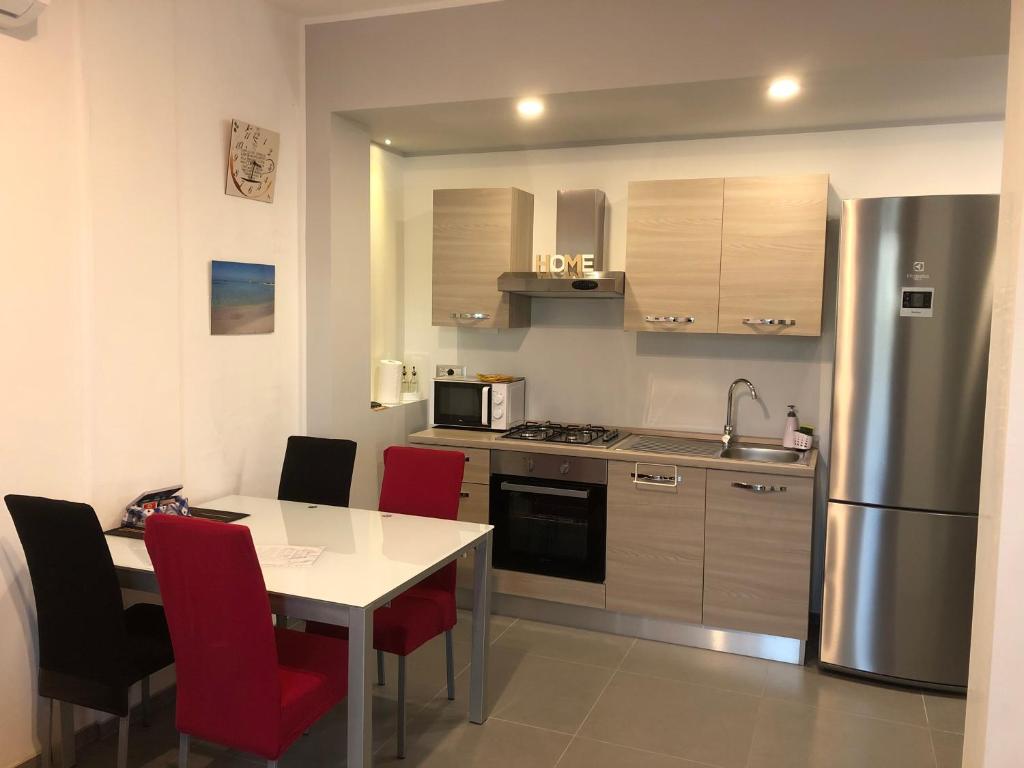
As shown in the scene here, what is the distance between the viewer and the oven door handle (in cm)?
396

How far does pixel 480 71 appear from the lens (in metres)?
3.57

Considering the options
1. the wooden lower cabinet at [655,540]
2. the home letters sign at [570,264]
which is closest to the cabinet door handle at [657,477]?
the wooden lower cabinet at [655,540]

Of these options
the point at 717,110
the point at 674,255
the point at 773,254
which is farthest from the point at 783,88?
the point at 674,255

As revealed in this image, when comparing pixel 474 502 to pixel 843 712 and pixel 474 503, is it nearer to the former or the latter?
pixel 474 503

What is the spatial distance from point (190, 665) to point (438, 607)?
A: 105 centimetres

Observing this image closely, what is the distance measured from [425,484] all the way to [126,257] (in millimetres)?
1443

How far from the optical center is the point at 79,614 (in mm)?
2387

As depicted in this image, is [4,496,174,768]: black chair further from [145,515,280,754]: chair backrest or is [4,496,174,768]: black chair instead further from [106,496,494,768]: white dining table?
[145,515,280,754]: chair backrest

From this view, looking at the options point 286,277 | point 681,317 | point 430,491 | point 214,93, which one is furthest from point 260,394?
point 681,317

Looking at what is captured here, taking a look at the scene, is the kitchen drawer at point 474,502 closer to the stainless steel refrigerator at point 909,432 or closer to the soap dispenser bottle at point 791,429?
the soap dispenser bottle at point 791,429

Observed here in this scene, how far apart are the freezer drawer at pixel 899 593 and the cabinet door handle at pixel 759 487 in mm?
228

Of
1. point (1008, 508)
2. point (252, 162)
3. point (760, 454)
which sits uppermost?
point (252, 162)

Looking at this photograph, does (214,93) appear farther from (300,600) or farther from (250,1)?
(300,600)

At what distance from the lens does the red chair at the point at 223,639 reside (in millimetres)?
2070
